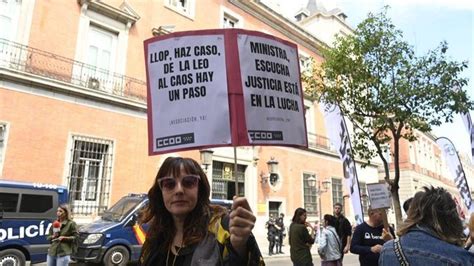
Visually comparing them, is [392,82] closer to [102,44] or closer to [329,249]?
[329,249]

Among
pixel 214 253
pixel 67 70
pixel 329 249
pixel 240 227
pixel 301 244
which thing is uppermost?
pixel 67 70

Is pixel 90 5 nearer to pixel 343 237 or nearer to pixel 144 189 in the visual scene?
pixel 144 189

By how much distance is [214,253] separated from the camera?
1.77 meters

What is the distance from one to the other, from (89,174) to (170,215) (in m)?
12.5

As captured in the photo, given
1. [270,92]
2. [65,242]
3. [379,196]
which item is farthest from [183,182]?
[65,242]

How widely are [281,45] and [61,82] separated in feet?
39.4

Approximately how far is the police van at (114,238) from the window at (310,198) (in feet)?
47.2

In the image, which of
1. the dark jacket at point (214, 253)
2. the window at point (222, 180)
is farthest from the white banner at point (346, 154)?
the window at point (222, 180)

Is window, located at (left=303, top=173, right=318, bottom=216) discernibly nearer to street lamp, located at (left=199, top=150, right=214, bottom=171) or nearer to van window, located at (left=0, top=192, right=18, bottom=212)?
street lamp, located at (left=199, top=150, right=214, bottom=171)

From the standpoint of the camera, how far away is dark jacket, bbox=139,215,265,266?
169 cm

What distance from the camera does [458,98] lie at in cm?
1027

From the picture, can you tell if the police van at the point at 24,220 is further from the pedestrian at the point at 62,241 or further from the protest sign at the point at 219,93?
the protest sign at the point at 219,93

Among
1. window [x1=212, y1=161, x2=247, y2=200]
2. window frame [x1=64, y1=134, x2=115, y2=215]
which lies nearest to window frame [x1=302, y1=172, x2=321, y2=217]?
window [x1=212, y1=161, x2=247, y2=200]

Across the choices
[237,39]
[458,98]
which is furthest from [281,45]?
[458,98]
